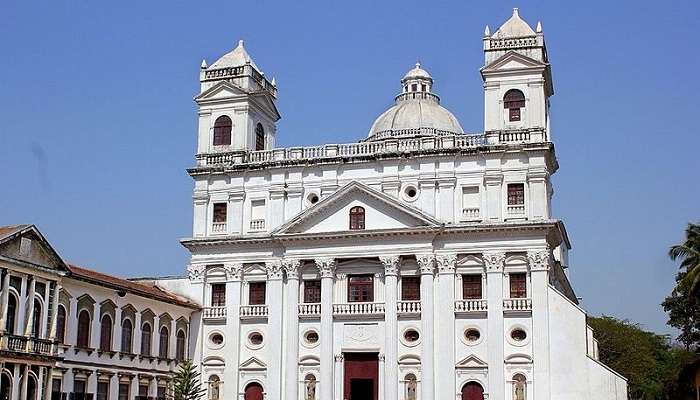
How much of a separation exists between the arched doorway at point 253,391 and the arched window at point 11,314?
13.7 metres

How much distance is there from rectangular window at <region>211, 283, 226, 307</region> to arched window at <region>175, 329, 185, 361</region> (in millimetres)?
2100

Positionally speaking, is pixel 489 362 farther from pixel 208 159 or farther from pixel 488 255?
pixel 208 159

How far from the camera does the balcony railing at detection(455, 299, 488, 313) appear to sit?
138ft

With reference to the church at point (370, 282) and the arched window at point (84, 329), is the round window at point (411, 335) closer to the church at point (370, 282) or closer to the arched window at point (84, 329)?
the church at point (370, 282)

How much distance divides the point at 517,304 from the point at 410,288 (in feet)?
16.7

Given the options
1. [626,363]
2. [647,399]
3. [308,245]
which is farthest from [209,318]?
[626,363]

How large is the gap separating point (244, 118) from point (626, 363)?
39.7 meters

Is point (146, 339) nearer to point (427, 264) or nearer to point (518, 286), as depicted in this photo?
point (427, 264)

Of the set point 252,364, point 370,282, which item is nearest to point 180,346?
point 252,364

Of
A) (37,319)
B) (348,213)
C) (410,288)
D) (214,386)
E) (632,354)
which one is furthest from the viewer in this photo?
(632,354)

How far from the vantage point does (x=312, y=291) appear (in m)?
45.2

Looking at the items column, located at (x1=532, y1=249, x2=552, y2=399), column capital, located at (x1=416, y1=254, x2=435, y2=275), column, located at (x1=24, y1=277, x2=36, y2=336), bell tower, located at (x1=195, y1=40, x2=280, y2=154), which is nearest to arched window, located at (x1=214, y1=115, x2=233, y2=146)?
bell tower, located at (x1=195, y1=40, x2=280, y2=154)

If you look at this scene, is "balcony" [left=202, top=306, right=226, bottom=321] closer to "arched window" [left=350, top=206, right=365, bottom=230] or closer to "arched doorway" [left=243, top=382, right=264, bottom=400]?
"arched doorway" [left=243, top=382, right=264, bottom=400]

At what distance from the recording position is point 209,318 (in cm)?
4628
